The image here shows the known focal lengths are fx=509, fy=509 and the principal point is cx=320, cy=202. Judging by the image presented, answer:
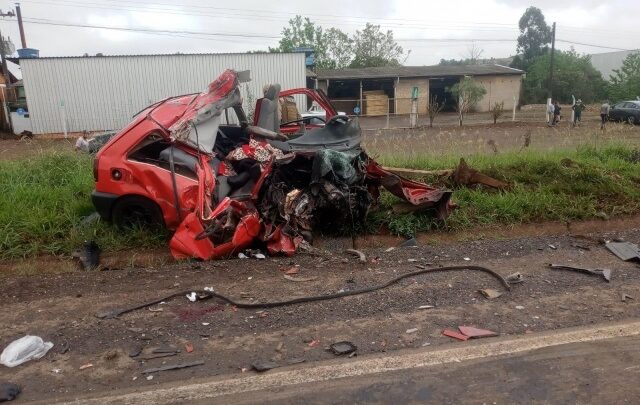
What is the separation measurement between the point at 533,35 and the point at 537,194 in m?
62.8

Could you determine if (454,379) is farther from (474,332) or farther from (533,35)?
(533,35)

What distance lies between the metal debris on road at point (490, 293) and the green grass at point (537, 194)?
2.23 meters

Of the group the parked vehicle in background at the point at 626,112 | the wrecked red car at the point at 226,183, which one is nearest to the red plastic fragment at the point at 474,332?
the wrecked red car at the point at 226,183

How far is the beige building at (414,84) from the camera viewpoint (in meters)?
39.4

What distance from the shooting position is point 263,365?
3.27 metres

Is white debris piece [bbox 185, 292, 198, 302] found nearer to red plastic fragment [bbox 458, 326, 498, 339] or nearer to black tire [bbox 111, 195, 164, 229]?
black tire [bbox 111, 195, 164, 229]

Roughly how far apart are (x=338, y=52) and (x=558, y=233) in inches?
2508

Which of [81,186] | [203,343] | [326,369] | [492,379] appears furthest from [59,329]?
[81,186]

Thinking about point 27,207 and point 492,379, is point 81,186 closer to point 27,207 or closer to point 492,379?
point 27,207

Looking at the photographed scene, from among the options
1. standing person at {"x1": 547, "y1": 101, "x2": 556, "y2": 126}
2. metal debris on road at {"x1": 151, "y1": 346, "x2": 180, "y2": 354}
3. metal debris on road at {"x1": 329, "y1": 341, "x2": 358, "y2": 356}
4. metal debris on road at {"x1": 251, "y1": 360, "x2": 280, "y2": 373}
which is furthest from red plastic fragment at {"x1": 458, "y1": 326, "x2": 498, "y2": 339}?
standing person at {"x1": 547, "y1": 101, "x2": 556, "y2": 126}

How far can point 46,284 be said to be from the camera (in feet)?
16.1

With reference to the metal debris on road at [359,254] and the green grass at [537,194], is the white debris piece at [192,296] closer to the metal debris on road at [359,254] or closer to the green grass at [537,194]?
the metal debris on road at [359,254]

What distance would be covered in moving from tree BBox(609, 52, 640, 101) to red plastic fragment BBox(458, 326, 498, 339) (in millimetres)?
44085

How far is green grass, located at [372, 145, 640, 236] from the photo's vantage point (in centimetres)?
688
